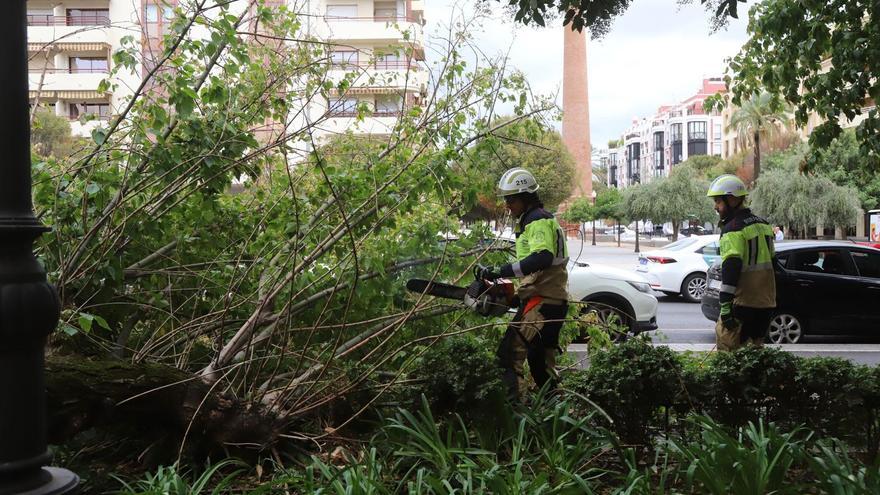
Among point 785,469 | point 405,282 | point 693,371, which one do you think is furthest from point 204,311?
point 785,469

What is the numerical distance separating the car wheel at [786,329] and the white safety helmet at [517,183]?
659cm

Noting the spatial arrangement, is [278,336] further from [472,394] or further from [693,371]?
[693,371]

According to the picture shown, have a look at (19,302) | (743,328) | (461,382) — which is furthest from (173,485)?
(743,328)

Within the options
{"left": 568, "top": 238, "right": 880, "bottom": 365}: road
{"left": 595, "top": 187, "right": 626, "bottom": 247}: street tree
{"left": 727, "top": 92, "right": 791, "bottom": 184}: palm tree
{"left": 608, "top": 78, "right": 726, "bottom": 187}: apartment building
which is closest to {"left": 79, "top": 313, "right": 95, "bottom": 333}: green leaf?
{"left": 568, "top": 238, "right": 880, "bottom": 365}: road

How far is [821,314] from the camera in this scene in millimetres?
10922

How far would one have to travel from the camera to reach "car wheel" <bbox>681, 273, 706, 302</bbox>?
17062 mm

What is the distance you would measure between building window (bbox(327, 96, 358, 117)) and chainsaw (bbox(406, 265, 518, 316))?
1.54 metres

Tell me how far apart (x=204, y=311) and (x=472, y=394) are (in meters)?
2.33

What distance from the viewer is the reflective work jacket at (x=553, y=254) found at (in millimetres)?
5461

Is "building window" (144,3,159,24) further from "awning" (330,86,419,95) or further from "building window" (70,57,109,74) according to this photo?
"building window" (70,57,109,74)

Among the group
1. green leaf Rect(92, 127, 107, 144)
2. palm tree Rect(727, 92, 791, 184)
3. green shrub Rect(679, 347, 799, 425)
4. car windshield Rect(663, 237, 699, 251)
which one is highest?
palm tree Rect(727, 92, 791, 184)

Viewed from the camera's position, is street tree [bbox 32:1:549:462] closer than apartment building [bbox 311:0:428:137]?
Yes

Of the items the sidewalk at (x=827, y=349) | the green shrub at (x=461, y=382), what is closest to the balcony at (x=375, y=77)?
the green shrub at (x=461, y=382)

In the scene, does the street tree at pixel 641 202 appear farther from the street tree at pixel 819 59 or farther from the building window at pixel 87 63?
the street tree at pixel 819 59
